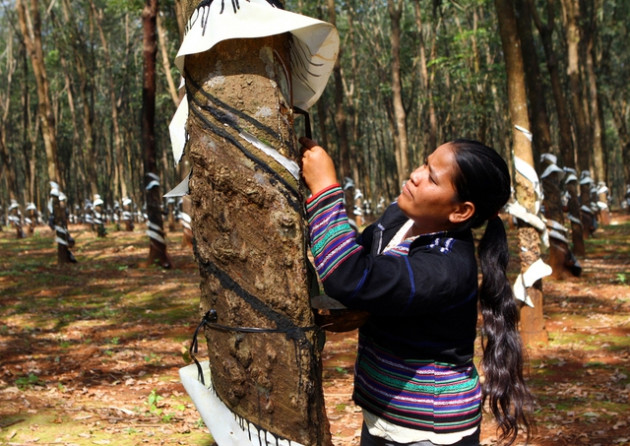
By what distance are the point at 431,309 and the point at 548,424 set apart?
143 inches

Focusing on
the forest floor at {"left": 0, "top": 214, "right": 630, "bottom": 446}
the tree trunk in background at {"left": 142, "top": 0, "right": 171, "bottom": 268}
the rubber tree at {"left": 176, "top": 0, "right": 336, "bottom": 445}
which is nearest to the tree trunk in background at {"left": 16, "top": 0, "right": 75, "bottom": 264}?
the forest floor at {"left": 0, "top": 214, "right": 630, "bottom": 446}

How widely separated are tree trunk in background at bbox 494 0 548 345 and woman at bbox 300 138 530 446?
185 inches

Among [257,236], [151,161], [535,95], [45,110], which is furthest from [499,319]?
[45,110]

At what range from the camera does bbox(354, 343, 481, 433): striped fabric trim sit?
2059 mm

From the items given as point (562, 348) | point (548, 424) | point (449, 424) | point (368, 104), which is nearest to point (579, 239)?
point (562, 348)

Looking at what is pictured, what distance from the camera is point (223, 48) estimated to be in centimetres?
196

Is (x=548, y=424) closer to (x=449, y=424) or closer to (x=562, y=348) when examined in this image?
(x=562, y=348)

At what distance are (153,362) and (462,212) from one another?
537 cm

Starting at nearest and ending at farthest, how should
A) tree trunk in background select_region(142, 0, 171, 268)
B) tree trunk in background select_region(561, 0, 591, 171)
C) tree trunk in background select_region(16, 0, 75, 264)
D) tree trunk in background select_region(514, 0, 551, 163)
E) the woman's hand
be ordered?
the woman's hand, tree trunk in background select_region(514, 0, 551, 163), tree trunk in background select_region(142, 0, 171, 268), tree trunk in background select_region(16, 0, 75, 264), tree trunk in background select_region(561, 0, 591, 171)

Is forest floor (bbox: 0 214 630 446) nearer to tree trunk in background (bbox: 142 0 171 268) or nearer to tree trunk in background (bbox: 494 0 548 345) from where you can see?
tree trunk in background (bbox: 494 0 548 345)

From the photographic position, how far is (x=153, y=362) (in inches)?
265

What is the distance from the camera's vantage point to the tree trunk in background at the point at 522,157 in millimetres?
6680

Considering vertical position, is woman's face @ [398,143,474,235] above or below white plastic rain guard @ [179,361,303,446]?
above

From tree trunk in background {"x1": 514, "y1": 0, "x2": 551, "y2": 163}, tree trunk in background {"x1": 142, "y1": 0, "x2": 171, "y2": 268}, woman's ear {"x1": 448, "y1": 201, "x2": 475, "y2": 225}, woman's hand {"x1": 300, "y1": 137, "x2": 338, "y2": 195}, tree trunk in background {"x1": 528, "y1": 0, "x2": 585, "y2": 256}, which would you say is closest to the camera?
woman's hand {"x1": 300, "y1": 137, "x2": 338, "y2": 195}
